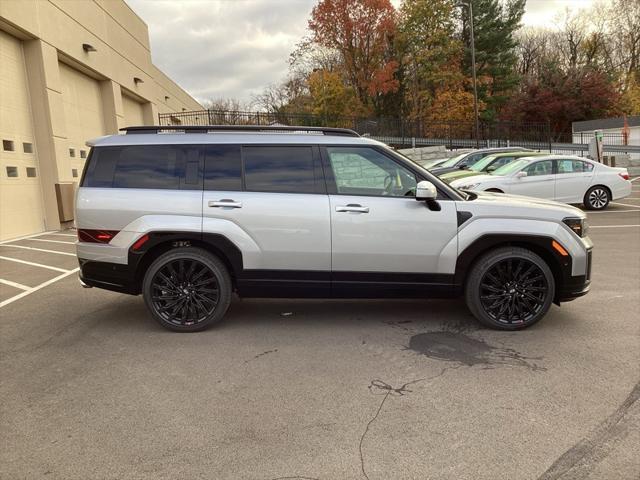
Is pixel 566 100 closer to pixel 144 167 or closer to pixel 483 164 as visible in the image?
pixel 483 164

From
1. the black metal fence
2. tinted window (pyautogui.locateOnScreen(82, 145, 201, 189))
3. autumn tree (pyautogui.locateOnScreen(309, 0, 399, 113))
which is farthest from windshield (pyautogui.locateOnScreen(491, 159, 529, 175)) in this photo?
autumn tree (pyautogui.locateOnScreen(309, 0, 399, 113))

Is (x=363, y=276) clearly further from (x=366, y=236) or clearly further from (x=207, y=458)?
(x=207, y=458)

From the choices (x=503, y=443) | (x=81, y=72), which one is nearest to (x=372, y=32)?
(x=81, y=72)

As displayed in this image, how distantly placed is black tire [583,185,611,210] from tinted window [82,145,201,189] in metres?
12.8

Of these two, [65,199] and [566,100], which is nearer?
[65,199]

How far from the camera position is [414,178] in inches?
191

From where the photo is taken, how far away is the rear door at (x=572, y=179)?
13453 millimetres

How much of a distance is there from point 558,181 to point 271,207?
36.6ft

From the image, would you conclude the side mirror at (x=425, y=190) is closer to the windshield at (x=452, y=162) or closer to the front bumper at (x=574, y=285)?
the front bumper at (x=574, y=285)

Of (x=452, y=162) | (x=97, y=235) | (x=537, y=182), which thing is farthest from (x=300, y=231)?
(x=452, y=162)

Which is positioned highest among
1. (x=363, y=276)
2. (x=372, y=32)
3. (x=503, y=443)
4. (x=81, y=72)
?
(x=372, y=32)

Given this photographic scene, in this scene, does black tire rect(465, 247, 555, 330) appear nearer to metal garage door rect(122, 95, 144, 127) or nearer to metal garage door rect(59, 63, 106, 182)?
metal garage door rect(59, 63, 106, 182)

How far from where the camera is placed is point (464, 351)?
4.34 metres

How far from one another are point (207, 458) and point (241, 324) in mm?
2359
